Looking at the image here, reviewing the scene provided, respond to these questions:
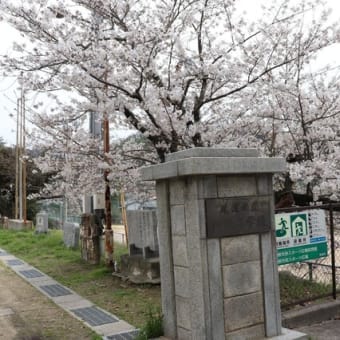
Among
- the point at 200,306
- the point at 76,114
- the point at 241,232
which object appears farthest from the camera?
the point at 76,114

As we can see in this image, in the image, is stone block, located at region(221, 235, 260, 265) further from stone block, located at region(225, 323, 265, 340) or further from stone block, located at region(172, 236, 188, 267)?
stone block, located at region(225, 323, 265, 340)

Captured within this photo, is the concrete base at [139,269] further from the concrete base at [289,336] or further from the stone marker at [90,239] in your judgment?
the concrete base at [289,336]

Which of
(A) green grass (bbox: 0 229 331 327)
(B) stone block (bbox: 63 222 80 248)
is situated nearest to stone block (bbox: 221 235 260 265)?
(A) green grass (bbox: 0 229 331 327)

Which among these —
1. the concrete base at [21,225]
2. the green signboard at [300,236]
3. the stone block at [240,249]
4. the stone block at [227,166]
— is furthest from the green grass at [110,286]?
the concrete base at [21,225]

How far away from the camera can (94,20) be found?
842 centimetres

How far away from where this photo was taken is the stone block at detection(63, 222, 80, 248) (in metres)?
14.0

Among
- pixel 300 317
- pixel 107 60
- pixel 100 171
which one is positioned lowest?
pixel 300 317

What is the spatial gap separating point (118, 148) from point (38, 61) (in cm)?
265

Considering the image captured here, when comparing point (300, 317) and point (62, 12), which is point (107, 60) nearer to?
point (62, 12)

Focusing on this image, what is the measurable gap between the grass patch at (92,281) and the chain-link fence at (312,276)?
7.09ft

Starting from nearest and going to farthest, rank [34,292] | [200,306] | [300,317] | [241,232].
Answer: [200,306], [241,232], [300,317], [34,292]

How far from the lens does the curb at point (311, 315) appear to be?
6.00 m

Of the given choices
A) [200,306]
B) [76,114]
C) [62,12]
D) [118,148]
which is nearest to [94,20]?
[62,12]

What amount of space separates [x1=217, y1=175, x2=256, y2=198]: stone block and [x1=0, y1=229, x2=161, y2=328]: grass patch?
8.89 ft
